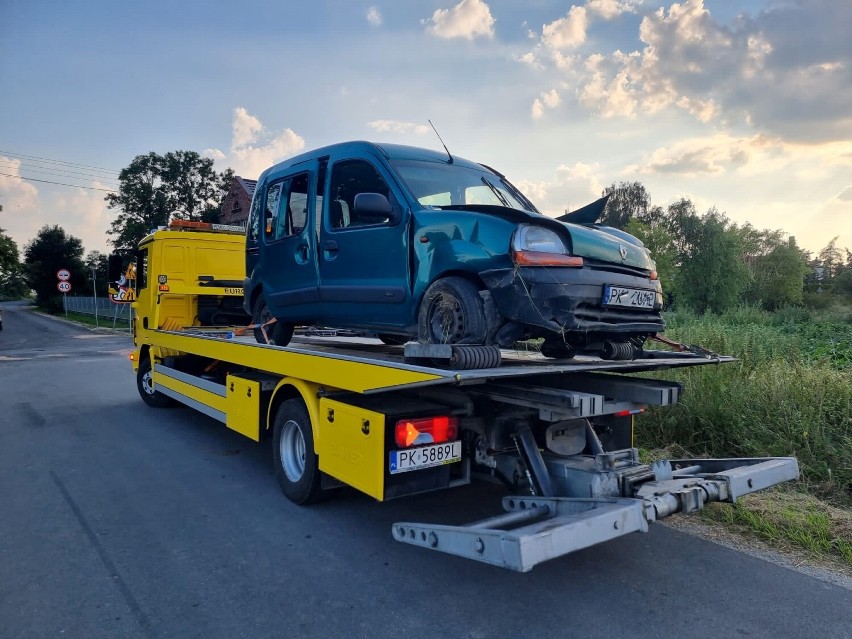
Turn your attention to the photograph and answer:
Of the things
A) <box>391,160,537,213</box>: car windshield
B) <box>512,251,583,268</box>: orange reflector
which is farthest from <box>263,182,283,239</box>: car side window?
<box>512,251,583,268</box>: orange reflector

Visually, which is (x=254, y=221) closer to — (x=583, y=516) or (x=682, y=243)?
(x=583, y=516)

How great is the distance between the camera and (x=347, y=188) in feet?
16.0

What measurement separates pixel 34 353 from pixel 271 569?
17554 mm

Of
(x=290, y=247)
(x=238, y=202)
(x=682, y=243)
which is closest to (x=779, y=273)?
(x=682, y=243)

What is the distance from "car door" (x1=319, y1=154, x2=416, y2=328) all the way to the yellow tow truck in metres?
0.54

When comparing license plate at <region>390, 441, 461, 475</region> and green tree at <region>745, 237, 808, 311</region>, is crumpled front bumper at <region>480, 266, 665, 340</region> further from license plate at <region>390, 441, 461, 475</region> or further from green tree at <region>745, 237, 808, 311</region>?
green tree at <region>745, 237, 808, 311</region>

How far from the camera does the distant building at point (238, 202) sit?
3759 centimetres

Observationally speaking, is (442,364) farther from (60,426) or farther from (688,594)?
(60,426)

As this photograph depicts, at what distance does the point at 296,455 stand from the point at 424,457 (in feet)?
5.31

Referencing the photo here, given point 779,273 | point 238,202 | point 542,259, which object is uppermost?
point 238,202

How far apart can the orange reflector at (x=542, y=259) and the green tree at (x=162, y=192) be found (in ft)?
159

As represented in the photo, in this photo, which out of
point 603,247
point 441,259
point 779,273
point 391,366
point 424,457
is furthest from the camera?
point 779,273

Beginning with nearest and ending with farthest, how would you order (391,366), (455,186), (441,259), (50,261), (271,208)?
(391,366), (441,259), (455,186), (271,208), (50,261)

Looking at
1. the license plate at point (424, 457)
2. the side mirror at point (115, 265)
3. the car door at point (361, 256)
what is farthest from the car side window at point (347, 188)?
the side mirror at point (115, 265)
